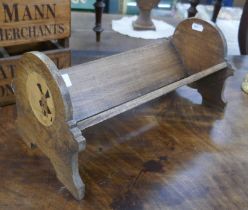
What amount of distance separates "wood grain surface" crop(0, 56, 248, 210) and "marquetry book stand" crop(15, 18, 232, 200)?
4 centimetres

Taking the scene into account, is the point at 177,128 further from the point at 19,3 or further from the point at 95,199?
the point at 19,3

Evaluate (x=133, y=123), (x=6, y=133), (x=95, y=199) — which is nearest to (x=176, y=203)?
(x=95, y=199)

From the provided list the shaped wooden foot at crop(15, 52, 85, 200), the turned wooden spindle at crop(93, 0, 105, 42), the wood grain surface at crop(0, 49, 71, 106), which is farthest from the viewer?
the turned wooden spindle at crop(93, 0, 105, 42)

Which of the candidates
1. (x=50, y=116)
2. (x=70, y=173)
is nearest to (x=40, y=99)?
(x=50, y=116)

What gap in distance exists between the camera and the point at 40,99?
24.6 inches

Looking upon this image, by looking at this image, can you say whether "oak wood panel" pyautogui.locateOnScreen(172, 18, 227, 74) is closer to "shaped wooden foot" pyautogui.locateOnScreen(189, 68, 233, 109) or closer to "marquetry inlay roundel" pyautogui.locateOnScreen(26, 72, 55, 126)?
"shaped wooden foot" pyautogui.locateOnScreen(189, 68, 233, 109)

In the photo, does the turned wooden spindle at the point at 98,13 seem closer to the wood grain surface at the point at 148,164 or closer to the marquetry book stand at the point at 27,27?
the marquetry book stand at the point at 27,27

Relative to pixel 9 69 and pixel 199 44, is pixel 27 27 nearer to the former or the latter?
pixel 9 69

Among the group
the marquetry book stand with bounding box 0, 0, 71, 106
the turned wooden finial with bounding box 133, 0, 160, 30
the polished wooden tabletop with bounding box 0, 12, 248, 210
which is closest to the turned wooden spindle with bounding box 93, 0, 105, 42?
the turned wooden finial with bounding box 133, 0, 160, 30

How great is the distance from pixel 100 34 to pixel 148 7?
22cm

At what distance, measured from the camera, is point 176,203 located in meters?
0.65

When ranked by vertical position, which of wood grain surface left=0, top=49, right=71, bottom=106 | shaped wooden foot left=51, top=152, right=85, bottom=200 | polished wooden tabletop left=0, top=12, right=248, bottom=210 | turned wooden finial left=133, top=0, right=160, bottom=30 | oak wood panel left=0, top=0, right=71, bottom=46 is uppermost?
oak wood panel left=0, top=0, right=71, bottom=46

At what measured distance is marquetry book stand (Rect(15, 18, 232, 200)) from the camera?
0.58 meters

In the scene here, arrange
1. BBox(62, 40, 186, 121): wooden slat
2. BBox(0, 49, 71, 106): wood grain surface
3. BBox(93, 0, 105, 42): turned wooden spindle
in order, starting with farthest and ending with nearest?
1. BBox(93, 0, 105, 42): turned wooden spindle
2. BBox(0, 49, 71, 106): wood grain surface
3. BBox(62, 40, 186, 121): wooden slat
